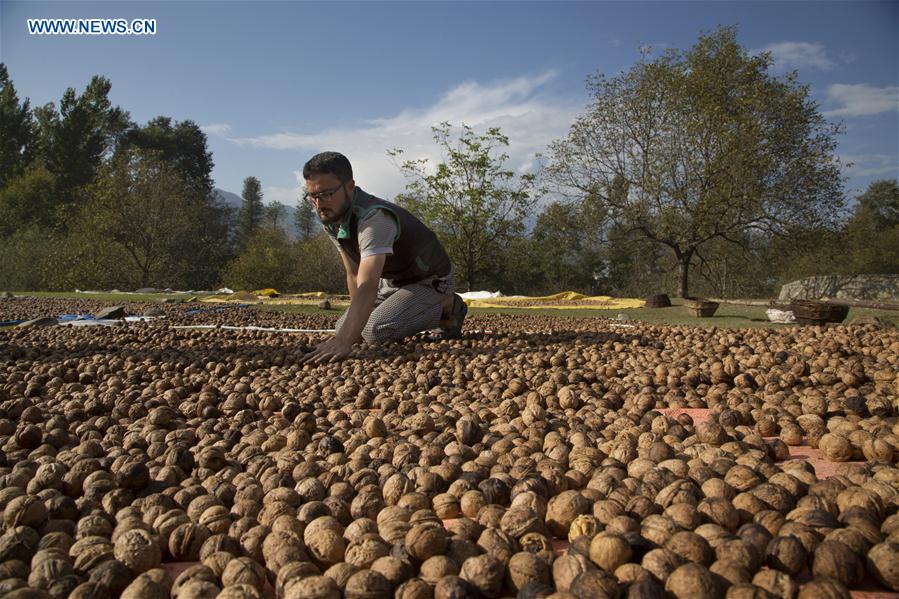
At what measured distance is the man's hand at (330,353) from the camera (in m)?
4.65

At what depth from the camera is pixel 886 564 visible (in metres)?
1.42

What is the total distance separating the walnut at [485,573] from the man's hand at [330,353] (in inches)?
130

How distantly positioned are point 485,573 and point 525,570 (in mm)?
96

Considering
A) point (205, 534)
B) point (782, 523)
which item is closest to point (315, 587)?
point (205, 534)

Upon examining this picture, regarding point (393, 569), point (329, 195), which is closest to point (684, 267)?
point (329, 195)

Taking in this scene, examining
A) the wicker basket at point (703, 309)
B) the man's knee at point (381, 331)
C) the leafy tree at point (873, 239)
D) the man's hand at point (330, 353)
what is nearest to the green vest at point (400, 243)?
the man's knee at point (381, 331)

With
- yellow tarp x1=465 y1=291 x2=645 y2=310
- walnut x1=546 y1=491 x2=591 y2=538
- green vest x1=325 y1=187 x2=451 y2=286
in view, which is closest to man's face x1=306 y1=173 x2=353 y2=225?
green vest x1=325 y1=187 x2=451 y2=286

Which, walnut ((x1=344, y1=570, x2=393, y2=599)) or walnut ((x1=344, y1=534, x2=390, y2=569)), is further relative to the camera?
walnut ((x1=344, y1=534, x2=390, y2=569))

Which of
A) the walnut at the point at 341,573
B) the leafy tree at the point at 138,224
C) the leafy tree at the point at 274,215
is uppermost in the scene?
the leafy tree at the point at 274,215

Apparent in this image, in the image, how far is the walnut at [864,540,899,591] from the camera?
1.41m

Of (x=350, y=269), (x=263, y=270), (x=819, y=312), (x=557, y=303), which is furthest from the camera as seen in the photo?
(x=263, y=270)

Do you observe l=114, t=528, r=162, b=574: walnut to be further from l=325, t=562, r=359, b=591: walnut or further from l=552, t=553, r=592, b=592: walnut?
l=552, t=553, r=592, b=592: walnut

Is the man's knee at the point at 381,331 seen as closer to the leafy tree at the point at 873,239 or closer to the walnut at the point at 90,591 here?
the walnut at the point at 90,591

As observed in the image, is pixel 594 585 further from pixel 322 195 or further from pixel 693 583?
pixel 322 195
